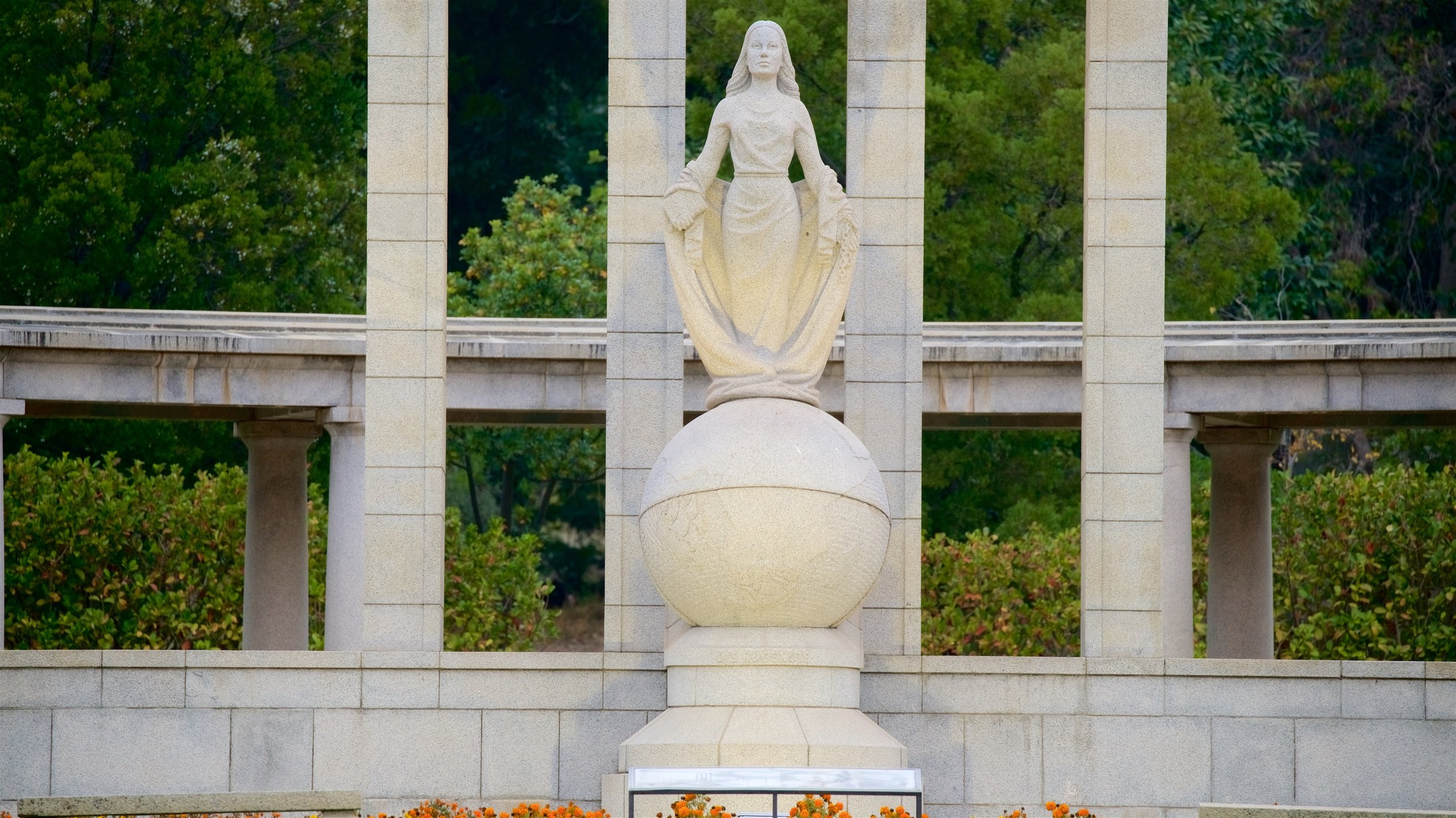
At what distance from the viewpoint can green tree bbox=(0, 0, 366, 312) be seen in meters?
34.1

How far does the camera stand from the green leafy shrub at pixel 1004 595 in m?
31.4

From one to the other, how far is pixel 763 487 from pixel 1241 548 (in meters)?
11.7

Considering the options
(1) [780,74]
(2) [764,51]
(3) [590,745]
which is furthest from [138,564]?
(2) [764,51]

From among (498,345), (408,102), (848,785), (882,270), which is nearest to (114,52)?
(498,345)

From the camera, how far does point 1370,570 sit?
30.5 metres

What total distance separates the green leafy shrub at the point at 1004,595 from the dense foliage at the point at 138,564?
6.07 m

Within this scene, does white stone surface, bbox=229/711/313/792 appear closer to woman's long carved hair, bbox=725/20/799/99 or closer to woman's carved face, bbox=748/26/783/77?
woman's long carved hair, bbox=725/20/799/99

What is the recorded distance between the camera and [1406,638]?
3039 centimetres

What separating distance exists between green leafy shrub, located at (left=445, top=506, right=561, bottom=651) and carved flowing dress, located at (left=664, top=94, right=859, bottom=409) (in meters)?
13.1

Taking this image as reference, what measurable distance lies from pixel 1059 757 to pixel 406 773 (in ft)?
17.3

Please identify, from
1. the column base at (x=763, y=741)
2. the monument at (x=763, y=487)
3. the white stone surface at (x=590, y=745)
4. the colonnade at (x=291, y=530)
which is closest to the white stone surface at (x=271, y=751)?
the white stone surface at (x=590, y=745)

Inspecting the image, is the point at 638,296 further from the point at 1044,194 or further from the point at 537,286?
the point at 537,286

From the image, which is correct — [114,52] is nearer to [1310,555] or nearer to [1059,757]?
[1310,555]

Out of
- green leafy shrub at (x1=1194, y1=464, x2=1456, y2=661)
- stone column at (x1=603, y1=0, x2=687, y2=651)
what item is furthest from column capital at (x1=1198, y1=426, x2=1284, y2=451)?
stone column at (x1=603, y1=0, x2=687, y2=651)
